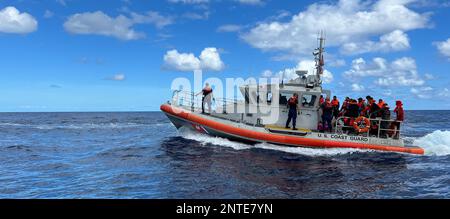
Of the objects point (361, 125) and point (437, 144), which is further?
point (437, 144)

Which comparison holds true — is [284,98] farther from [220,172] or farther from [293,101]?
[220,172]

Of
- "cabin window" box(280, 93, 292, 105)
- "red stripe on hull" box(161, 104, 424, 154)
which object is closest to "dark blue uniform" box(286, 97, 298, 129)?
"cabin window" box(280, 93, 292, 105)

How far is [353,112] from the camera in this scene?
1558 cm

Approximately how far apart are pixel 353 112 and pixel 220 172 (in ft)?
25.1

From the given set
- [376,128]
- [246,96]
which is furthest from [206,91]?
[376,128]

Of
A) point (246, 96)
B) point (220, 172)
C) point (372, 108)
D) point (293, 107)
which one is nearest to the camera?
point (220, 172)

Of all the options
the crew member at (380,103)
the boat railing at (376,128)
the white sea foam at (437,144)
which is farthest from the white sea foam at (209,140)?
the white sea foam at (437,144)

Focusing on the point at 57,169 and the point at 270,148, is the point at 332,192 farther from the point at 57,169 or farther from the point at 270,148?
the point at 57,169

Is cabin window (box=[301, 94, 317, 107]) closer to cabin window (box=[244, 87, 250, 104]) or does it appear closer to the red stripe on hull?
the red stripe on hull

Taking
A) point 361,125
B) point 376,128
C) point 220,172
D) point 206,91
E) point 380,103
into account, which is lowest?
point 220,172

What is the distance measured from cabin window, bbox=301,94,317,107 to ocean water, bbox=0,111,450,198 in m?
2.11

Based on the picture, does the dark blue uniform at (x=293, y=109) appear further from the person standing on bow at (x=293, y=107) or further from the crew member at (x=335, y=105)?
the crew member at (x=335, y=105)
